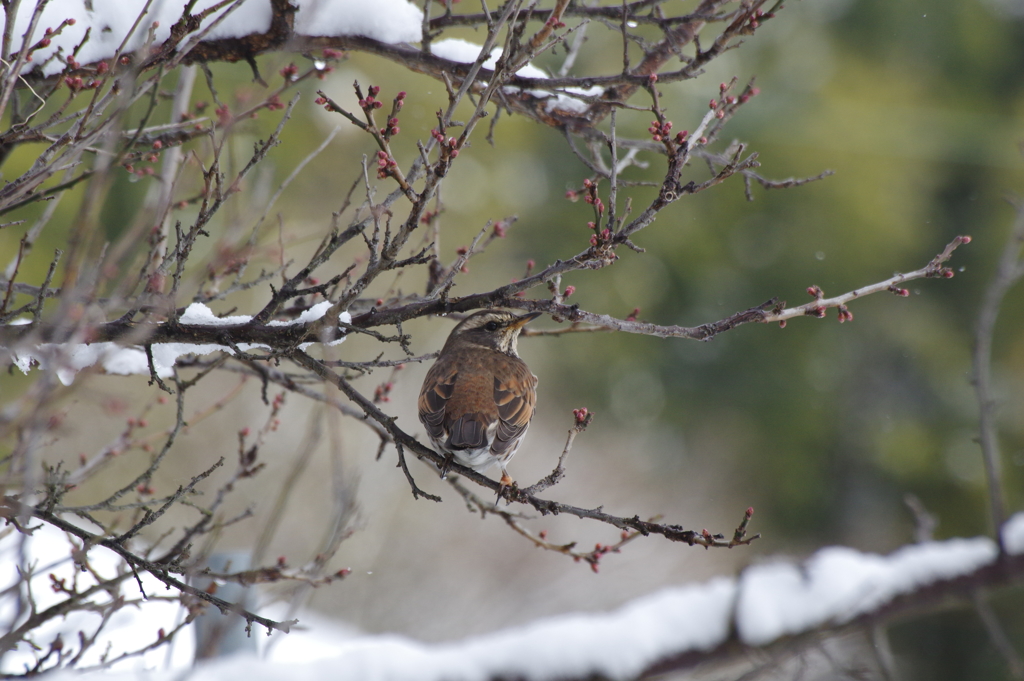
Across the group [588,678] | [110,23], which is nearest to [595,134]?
[110,23]

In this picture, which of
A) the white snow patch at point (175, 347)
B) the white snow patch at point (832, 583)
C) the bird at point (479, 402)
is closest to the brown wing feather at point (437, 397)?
the bird at point (479, 402)

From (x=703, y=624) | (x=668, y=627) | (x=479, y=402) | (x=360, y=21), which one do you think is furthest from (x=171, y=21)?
(x=703, y=624)

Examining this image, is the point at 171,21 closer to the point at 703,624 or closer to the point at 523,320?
the point at 523,320

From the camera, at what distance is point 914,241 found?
56.9ft

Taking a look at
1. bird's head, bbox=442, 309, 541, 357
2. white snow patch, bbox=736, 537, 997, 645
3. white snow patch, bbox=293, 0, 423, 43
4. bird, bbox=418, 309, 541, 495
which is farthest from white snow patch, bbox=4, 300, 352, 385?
white snow patch, bbox=736, 537, 997, 645

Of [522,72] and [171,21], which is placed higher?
[171,21]

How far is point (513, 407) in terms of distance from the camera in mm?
4258

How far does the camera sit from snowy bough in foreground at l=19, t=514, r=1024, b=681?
411 cm

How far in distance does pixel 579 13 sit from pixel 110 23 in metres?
1.87

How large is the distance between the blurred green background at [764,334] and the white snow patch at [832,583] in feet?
36.9

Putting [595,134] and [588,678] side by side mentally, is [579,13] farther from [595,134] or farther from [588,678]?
[588,678]

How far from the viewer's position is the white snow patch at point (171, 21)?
10.6ft

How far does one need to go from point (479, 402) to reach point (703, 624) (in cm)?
169

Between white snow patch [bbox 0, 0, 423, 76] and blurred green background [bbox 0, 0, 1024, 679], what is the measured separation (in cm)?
1173
